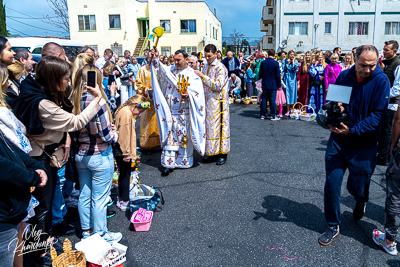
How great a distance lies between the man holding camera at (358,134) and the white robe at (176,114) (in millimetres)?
2542

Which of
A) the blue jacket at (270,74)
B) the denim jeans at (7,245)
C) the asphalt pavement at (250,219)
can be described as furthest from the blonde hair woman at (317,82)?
the denim jeans at (7,245)

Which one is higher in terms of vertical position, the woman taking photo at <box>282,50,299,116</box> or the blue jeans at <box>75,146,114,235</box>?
the woman taking photo at <box>282,50,299,116</box>

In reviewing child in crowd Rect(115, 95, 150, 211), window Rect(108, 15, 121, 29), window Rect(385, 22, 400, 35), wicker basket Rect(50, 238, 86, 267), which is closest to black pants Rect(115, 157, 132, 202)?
child in crowd Rect(115, 95, 150, 211)

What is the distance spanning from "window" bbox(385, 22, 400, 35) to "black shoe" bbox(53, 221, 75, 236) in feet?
128

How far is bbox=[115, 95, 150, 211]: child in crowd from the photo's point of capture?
392 centimetres

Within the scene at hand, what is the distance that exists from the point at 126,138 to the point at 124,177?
52 centimetres

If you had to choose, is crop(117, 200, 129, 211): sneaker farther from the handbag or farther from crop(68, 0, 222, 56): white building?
crop(68, 0, 222, 56): white building

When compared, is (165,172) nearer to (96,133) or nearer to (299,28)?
(96,133)

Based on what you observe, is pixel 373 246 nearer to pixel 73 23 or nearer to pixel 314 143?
pixel 314 143

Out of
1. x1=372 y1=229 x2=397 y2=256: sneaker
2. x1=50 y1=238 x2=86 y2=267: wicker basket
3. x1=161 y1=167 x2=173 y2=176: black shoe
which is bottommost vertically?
x1=372 y1=229 x2=397 y2=256: sneaker

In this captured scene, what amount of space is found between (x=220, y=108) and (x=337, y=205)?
2945mm

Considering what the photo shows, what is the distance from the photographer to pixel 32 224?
9.75 ft

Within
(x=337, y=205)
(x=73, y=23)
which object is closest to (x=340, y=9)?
(x=73, y=23)

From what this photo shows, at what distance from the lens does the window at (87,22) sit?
33.6 meters
